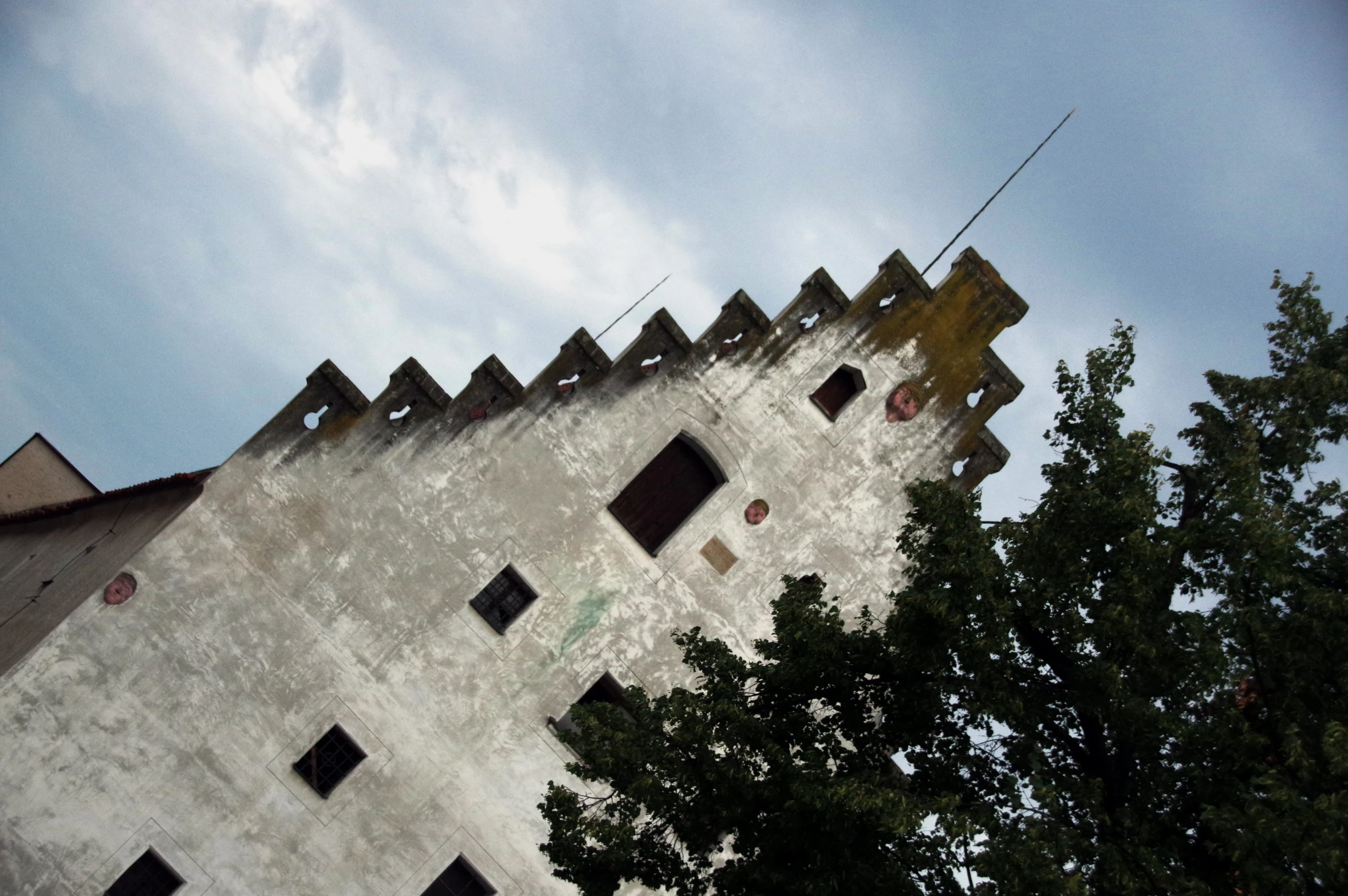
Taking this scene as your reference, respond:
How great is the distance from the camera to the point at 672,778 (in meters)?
12.4

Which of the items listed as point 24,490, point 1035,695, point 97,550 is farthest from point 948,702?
point 24,490

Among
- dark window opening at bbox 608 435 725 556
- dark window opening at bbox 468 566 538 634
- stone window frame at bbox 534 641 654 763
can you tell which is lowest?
stone window frame at bbox 534 641 654 763

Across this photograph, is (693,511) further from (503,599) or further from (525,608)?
(503,599)

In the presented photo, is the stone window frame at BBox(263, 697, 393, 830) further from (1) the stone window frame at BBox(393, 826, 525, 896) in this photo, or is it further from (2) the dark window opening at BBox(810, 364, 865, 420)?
(2) the dark window opening at BBox(810, 364, 865, 420)

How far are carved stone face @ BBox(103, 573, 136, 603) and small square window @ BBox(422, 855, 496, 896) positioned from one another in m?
6.05

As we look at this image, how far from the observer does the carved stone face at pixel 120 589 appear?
15.3m

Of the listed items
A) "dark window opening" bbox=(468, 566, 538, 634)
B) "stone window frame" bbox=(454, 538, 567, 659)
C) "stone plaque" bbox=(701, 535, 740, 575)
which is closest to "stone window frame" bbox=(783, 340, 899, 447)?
"stone plaque" bbox=(701, 535, 740, 575)

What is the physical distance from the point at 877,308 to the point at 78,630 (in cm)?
1355

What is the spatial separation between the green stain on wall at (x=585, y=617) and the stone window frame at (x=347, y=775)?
313cm

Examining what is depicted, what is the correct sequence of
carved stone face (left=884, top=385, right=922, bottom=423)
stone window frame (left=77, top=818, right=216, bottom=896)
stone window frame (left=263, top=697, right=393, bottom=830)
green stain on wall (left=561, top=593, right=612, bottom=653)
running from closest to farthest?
1. stone window frame (left=77, top=818, right=216, bottom=896)
2. stone window frame (left=263, top=697, right=393, bottom=830)
3. green stain on wall (left=561, top=593, right=612, bottom=653)
4. carved stone face (left=884, top=385, right=922, bottom=423)

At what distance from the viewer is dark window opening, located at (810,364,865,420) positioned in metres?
18.9

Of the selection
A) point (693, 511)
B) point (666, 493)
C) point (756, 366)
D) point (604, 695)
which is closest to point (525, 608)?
point (604, 695)

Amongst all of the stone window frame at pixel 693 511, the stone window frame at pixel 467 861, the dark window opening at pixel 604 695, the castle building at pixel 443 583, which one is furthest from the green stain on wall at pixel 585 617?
the stone window frame at pixel 467 861

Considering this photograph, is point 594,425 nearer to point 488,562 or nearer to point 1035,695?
point 488,562
